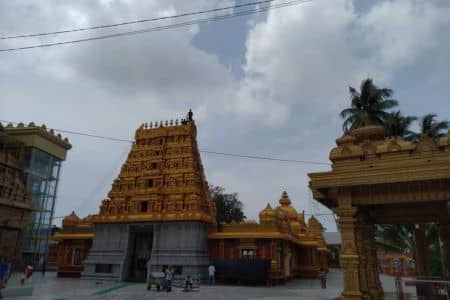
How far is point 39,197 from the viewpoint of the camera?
1786 inches

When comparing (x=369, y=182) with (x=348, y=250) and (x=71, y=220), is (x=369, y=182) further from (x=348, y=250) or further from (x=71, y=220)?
(x=71, y=220)

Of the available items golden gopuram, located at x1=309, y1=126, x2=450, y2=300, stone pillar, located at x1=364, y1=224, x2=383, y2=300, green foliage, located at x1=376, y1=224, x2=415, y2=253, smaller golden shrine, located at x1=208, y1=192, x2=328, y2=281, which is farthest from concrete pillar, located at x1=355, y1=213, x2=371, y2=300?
green foliage, located at x1=376, y1=224, x2=415, y2=253

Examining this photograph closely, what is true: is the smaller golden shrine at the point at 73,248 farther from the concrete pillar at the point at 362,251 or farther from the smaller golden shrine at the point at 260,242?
the concrete pillar at the point at 362,251

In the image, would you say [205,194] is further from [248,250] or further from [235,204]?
[235,204]

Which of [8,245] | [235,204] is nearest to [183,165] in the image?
[8,245]

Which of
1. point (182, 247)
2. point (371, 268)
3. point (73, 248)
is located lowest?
point (371, 268)

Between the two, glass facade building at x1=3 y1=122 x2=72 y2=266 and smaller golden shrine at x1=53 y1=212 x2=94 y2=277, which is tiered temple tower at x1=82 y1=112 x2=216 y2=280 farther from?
glass facade building at x1=3 y1=122 x2=72 y2=266

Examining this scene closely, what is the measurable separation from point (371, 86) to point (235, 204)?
28.6m

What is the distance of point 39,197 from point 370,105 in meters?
40.7

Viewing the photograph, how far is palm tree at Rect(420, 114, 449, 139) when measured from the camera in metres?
24.4

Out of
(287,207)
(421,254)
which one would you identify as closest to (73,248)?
(287,207)

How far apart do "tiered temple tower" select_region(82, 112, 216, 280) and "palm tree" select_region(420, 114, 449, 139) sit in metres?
16.9

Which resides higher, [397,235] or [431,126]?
[431,126]

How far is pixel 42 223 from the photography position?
45094mm
